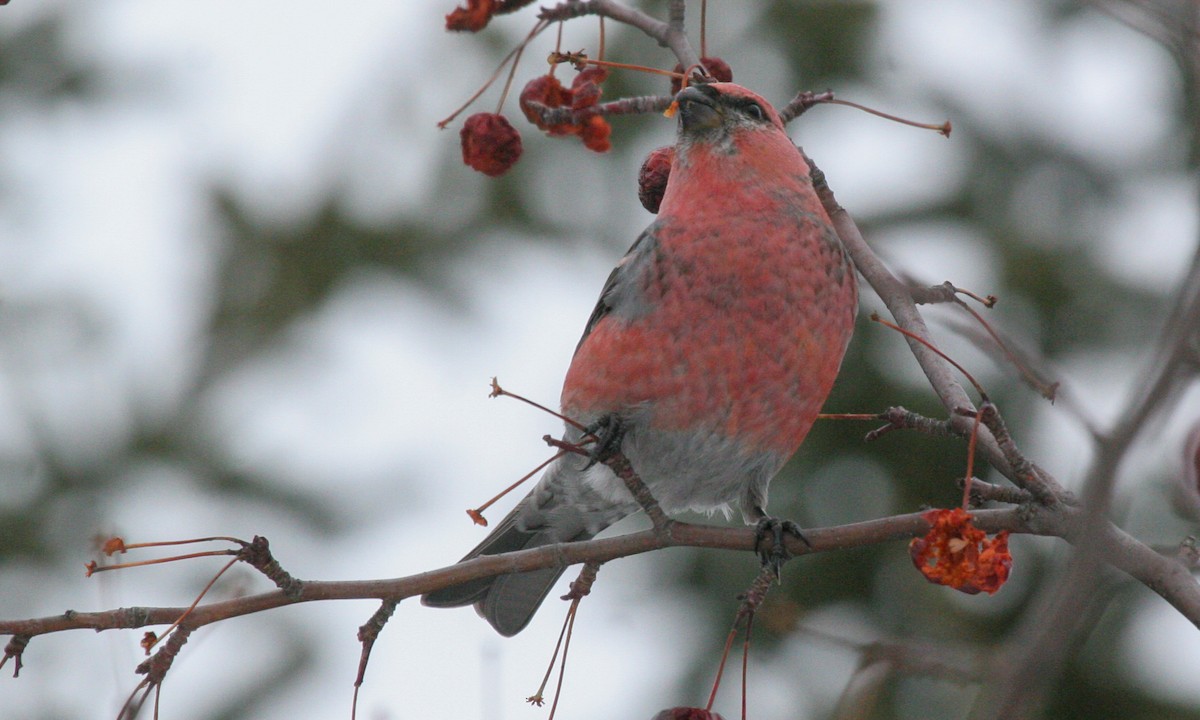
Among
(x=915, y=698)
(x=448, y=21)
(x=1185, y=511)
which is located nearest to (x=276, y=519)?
(x=915, y=698)

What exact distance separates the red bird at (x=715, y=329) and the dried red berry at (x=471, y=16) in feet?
2.02

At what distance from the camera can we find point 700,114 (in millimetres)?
3225

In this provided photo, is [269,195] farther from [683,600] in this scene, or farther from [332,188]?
[683,600]

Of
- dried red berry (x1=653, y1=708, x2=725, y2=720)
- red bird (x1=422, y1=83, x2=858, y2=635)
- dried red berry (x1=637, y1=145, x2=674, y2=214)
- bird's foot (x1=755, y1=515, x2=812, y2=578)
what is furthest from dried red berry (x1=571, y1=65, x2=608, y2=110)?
dried red berry (x1=653, y1=708, x2=725, y2=720)

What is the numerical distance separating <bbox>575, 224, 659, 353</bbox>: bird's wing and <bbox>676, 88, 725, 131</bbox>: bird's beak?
0.90 feet

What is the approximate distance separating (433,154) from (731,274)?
10.6ft

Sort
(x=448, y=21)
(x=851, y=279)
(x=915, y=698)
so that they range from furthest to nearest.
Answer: (x=915, y=698), (x=851, y=279), (x=448, y=21)

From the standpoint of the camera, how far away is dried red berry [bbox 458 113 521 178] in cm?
267

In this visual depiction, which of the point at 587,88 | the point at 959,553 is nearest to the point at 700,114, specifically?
the point at 587,88

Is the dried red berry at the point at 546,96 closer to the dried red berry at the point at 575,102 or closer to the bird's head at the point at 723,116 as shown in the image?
the dried red berry at the point at 575,102

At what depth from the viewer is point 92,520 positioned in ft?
16.3

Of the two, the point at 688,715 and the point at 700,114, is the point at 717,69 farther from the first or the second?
the point at 688,715

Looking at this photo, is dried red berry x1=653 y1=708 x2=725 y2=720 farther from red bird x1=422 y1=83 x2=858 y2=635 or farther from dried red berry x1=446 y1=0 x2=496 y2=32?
dried red berry x1=446 y1=0 x2=496 y2=32

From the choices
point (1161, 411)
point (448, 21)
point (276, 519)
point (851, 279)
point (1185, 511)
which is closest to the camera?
point (1161, 411)
